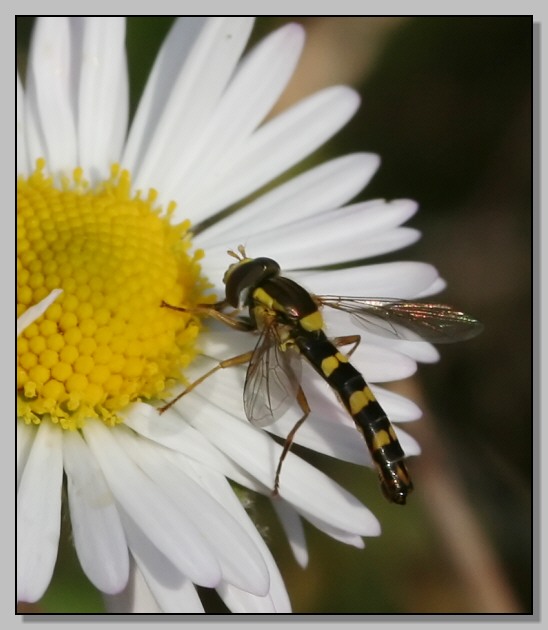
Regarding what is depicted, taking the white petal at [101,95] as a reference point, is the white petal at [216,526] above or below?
below

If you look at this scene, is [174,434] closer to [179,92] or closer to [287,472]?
[287,472]

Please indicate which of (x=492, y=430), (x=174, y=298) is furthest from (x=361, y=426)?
(x=492, y=430)

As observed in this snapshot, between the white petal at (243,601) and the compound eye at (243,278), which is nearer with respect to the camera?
the white petal at (243,601)

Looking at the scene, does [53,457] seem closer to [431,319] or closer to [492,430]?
[431,319]

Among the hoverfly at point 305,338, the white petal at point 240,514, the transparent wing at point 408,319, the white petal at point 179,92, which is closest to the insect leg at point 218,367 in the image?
the hoverfly at point 305,338

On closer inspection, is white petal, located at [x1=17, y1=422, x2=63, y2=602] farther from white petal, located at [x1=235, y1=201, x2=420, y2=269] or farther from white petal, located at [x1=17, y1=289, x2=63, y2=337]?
white petal, located at [x1=235, y1=201, x2=420, y2=269]

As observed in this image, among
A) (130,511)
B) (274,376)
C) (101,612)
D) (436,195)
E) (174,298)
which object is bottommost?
(101,612)

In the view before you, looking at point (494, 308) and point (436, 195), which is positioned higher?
point (436, 195)

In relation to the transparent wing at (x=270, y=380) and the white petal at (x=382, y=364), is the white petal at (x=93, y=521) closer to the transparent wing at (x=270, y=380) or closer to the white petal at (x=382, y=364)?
the transparent wing at (x=270, y=380)
